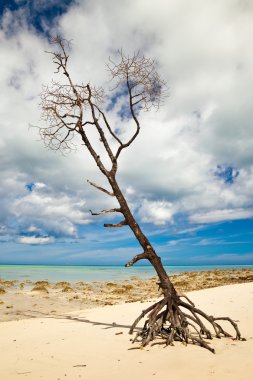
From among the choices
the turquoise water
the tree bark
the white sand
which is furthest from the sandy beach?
the turquoise water

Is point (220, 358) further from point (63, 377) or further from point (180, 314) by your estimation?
point (63, 377)

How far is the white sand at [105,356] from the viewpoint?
6508 mm

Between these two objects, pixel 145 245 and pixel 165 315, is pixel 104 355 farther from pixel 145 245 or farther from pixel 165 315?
pixel 145 245

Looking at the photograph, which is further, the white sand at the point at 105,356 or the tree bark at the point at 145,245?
the tree bark at the point at 145,245

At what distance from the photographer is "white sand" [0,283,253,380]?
651 cm

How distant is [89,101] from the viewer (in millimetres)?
10859

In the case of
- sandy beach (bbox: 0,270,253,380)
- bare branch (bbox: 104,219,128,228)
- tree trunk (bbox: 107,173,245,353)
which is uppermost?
bare branch (bbox: 104,219,128,228)

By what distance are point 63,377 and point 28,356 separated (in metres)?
1.85

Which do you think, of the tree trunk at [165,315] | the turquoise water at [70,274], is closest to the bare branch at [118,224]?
the tree trunk at [165,315]

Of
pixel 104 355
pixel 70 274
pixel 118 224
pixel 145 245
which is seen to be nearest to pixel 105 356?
pixel 104 355

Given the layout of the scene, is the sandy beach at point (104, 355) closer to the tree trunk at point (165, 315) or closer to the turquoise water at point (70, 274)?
the tree trunk at point (165, 315)

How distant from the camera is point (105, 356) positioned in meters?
7.79

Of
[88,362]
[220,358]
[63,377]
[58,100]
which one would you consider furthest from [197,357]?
[58,100]

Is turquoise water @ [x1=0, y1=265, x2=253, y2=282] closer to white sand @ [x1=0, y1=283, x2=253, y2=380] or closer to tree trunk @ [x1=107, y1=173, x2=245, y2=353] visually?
white sand @ [x1=0, y1=283, x2=253, y2=380]
